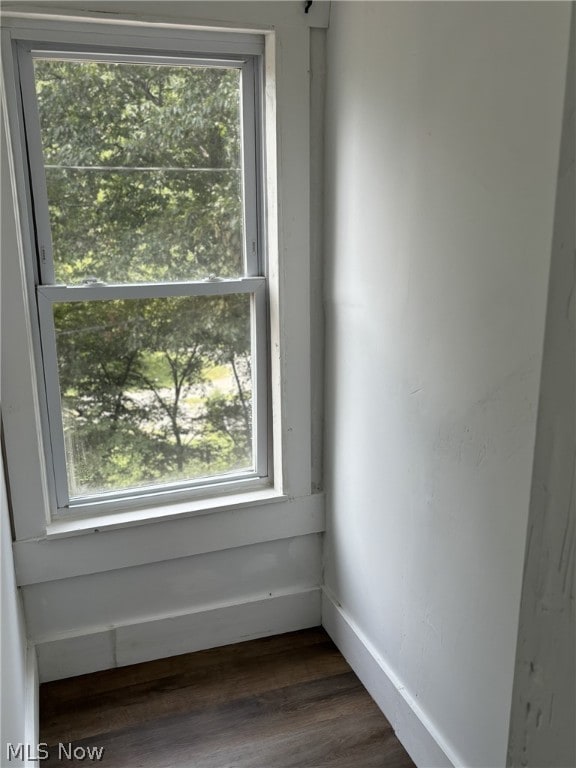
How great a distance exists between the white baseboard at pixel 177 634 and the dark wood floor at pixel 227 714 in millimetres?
35

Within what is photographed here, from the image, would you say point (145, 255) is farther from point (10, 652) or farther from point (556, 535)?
point (556, 535)

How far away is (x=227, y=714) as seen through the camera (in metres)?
1.97

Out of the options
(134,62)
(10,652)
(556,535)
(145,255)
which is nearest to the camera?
(556,535)

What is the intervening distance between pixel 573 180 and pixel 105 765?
72.1 inches

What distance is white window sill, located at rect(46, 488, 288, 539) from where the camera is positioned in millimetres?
2037

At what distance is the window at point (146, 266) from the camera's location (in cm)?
189

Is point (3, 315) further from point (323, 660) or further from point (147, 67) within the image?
point (323, 660)

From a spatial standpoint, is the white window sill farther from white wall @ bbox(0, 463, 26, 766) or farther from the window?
white wall @ bbox(0, 463, 26, 766)

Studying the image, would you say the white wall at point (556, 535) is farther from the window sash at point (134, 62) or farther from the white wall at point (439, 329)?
the window sash at point (134, 62)

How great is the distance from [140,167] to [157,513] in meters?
1.09

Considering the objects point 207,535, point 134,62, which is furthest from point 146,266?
point 207,535

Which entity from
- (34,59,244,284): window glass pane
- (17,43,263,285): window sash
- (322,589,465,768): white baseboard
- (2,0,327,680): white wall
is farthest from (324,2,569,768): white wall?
(34,59,244,284): window glass pane

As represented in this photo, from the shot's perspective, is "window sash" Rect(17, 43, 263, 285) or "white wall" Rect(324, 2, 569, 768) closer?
"white wall" Rect(324, 2, 569, 768)

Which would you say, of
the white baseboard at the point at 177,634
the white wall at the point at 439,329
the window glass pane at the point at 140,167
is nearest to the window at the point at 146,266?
the window glass pane at the point at 140,167
